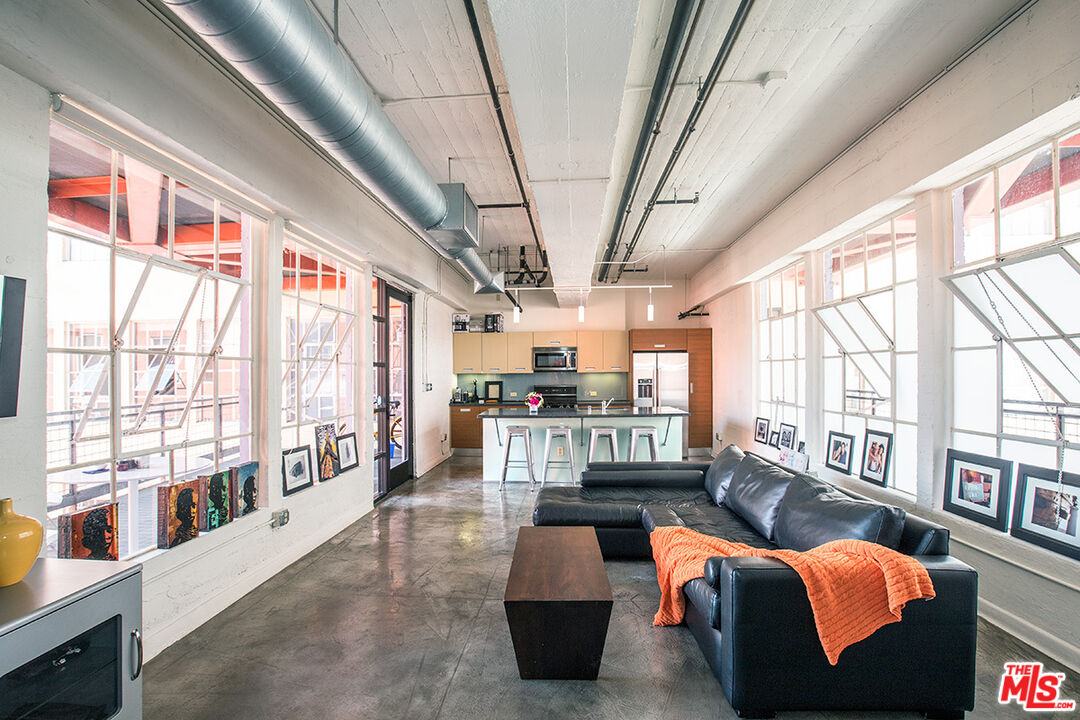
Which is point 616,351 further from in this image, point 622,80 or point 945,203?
point 622,80

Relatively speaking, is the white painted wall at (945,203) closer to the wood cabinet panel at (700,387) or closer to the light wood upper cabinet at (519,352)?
the wood cabinet panel at (700,387)

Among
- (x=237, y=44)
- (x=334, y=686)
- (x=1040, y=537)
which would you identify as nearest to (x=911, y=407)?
(x=1040, y=537)

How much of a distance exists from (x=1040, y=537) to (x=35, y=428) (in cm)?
477

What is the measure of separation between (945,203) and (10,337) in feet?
16.6

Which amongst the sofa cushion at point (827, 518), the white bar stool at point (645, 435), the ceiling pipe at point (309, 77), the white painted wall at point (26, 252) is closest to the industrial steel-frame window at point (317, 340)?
the ceiling pipe at point (309, 77)

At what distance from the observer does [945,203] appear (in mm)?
3291

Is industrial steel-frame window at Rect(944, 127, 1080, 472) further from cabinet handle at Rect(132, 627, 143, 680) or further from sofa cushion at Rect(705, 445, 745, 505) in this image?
cabinet handle at Rect(132, 627, 143, 680)

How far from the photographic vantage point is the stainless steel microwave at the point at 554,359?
9258 millimetres

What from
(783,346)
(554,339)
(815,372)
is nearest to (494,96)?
(815,372)

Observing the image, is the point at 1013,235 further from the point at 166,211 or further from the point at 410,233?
the point at 410,233

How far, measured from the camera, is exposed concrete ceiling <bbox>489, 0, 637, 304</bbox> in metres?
1.96

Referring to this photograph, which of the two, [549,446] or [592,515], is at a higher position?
[549,446]

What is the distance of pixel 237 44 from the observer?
5.41 feet

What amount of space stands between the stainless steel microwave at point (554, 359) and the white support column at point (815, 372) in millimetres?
4715
